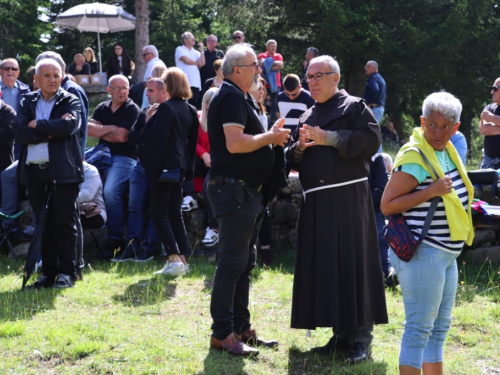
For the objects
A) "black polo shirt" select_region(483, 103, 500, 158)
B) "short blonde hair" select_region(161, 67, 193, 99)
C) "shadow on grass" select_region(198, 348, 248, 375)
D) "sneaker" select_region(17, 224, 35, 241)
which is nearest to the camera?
"shadow on grass" select_region(198, 348, 248, 375)

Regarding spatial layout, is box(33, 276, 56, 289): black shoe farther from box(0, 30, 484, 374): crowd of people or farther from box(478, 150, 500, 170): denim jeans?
box(478, 150, 500, 170): denim jeans

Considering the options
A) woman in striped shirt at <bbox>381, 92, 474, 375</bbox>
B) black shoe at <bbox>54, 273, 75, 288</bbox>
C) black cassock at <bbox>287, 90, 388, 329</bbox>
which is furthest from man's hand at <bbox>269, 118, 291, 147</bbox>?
black shoe at <bbox>54, 273, 75, 288</bbox>

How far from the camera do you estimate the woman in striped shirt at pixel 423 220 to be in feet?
12.7

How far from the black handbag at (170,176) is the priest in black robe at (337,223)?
2344mm

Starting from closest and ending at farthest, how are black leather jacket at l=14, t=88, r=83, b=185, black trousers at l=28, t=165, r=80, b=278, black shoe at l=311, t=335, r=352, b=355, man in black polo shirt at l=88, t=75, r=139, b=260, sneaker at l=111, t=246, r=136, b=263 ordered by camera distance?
black shoe at l=311, t=335, r=352, b=355 < black leather jacket at l=14, t=88, r=83, b=185 < black trousers at l=28, t=165, r=80, b=278 < sneaker at l=111, t=246, r=136, b=263 < man in black polo shirt at l=88, t=75, r=139, b=260

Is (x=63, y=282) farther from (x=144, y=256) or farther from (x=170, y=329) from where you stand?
(x=170, y=329)

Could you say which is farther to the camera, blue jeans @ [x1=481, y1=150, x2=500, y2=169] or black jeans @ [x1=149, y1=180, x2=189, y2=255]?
blue jeans @ [x1=481, y1=150, x2=500, y2=169]

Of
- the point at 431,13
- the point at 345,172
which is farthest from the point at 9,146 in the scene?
the point at 431,13

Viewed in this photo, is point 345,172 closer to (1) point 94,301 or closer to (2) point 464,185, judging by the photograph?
(2) point 464,185

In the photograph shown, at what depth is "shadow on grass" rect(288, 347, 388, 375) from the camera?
4.68m

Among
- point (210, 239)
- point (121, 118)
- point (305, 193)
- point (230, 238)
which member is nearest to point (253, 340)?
point (230, 238)

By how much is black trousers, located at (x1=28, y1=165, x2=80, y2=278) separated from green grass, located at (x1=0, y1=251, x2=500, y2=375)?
30cm

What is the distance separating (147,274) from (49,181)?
4.72 ft

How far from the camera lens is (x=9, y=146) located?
28.5ft
